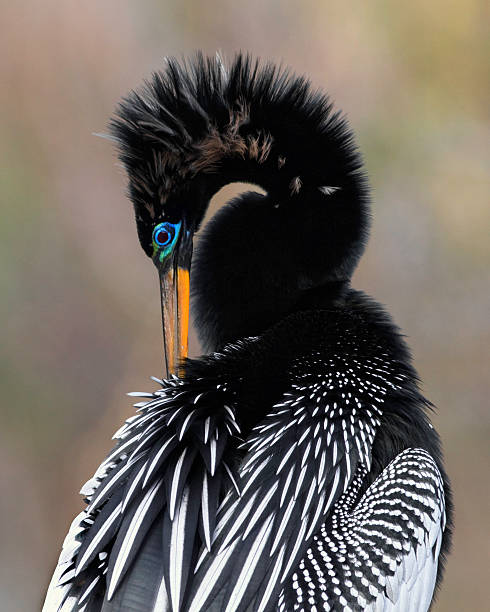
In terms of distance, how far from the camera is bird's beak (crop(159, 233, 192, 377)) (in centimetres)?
218

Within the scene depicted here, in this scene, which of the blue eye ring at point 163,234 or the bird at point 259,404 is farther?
the blue eye ring at point 163,234

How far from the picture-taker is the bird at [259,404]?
157 cm

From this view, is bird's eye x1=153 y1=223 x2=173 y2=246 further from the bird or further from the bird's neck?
the bird's neck

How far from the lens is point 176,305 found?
220 cm

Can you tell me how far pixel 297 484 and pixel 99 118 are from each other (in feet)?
11.1

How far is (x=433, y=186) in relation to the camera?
4.56m

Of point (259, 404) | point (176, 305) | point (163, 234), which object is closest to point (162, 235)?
point (163, 234)

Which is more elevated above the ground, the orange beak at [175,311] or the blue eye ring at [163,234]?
the blue eye ring at [163,234]

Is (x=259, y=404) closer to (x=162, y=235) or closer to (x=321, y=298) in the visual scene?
(x=321, y=298)

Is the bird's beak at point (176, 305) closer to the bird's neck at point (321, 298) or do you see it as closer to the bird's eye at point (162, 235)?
the bird's eye at point (162, 235)

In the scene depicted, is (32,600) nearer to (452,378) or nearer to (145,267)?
(145,267)

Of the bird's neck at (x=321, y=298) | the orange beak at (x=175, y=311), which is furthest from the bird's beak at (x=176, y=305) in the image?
the bird's neck at (x=321, y=298)

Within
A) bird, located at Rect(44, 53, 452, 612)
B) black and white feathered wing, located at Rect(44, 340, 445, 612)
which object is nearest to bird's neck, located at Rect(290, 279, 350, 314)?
bird, located at Rect(44, 53, 452, 612)

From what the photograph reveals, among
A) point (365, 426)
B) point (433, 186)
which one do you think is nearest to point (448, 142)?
point (433, 186)
